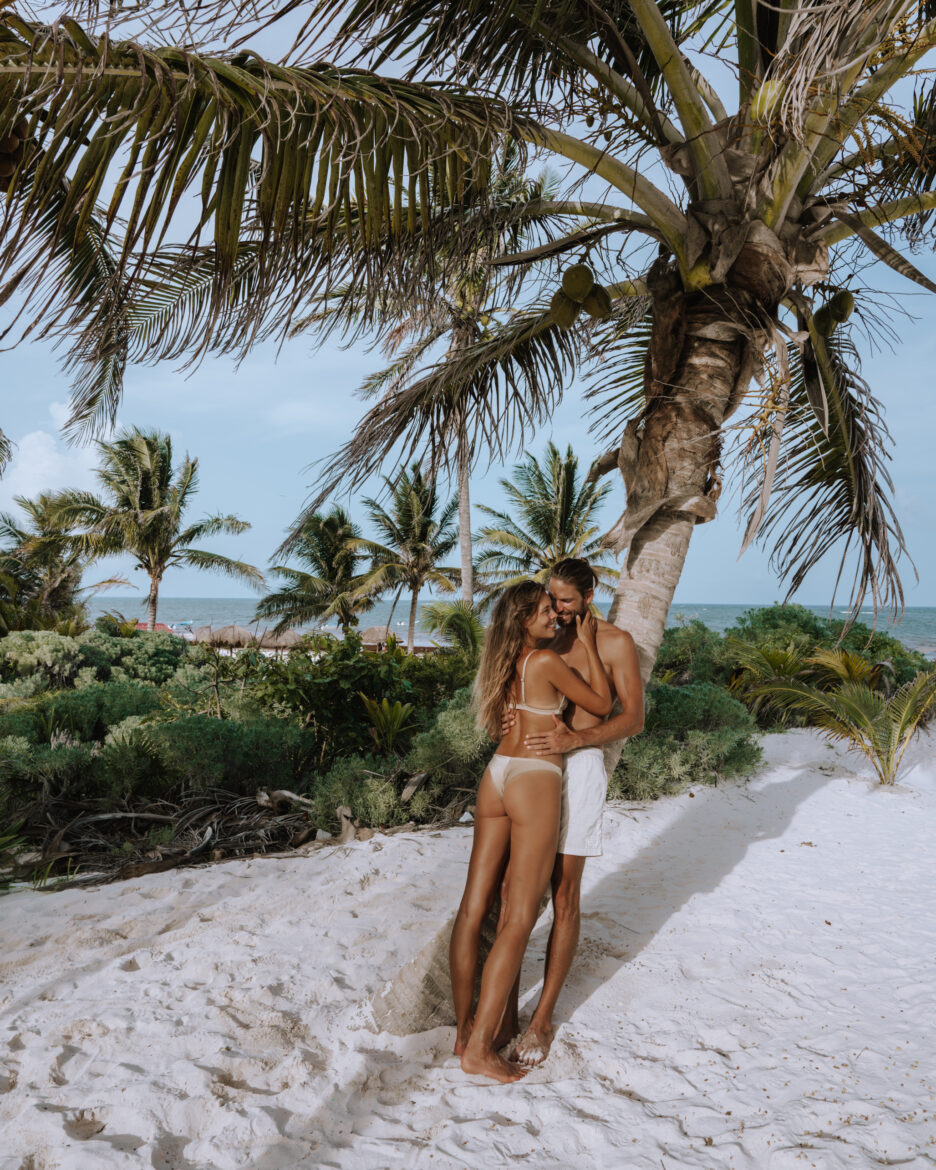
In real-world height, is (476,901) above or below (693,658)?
below

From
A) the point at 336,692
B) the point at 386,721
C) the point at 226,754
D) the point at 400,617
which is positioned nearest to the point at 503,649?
the point at 226,754

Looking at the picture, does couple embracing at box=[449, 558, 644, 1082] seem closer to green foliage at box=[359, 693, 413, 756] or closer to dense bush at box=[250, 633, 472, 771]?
green foliage at box=[359, 693, 413, 756]

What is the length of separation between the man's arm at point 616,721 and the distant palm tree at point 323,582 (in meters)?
23.9

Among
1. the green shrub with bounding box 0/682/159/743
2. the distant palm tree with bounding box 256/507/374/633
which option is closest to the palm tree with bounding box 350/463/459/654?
the distant palm tree with bounding box 256/507/374/633

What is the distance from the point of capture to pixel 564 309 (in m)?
4.15

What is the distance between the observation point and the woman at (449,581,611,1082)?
2861mm

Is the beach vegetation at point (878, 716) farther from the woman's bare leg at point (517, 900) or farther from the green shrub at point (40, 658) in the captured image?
the green shrub at point (40, 658)

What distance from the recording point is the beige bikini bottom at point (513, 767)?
296 cm

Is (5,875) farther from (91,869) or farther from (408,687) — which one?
(408,687)

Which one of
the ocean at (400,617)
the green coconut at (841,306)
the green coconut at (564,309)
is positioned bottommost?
the ocean at (400,617)

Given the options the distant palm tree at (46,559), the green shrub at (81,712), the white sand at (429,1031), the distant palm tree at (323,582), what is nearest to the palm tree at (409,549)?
the distant palm tree at (323,582)

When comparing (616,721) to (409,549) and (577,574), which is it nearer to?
(577,574)

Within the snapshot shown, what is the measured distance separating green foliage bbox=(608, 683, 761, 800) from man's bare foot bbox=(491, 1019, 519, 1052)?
371 cm

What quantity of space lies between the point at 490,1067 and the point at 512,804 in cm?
96
